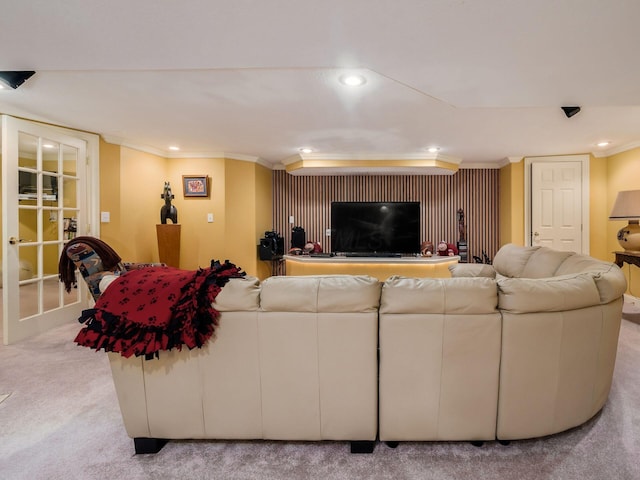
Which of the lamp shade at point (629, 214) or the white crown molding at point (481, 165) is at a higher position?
the white crown molding at point (481, 165)

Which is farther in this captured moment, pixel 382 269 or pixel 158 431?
pixel 382 269

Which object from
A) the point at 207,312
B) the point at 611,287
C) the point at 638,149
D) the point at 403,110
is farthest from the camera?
the point at 638,149

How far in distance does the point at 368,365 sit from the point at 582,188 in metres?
5.47

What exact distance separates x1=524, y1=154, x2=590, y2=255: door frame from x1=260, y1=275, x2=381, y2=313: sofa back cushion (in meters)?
5.03

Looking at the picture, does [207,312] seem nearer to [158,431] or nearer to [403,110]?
[158,431]

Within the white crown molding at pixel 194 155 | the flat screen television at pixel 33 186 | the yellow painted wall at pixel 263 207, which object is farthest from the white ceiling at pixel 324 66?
the yellow painted wall at pixel 263 207

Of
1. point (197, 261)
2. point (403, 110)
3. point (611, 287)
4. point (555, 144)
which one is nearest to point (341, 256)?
point (197, 261)

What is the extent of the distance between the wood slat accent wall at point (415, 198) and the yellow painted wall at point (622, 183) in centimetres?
154

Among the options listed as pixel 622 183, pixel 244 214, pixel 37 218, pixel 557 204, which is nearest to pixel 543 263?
pixel 557 204

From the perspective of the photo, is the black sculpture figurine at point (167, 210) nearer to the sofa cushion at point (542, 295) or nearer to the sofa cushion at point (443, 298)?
the sofa cushion at point (443, 298)

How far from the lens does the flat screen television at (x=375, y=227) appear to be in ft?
18.7

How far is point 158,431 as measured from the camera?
5.39ft

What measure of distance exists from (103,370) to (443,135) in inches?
168

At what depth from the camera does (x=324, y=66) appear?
2.20 m
